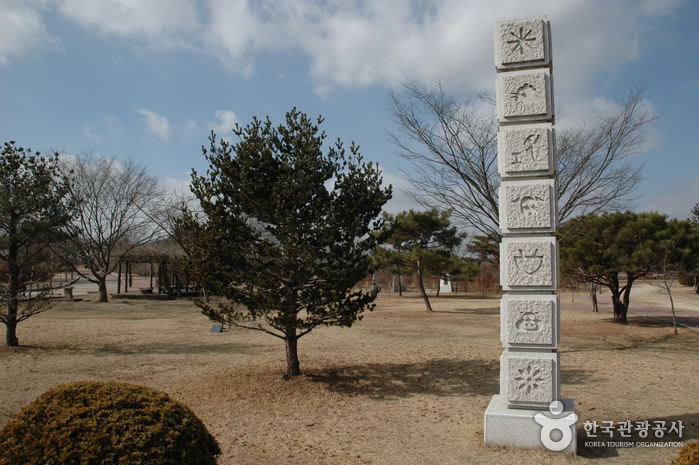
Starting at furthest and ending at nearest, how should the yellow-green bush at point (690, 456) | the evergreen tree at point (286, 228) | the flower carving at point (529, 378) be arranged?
the evergreen tree at point (286, 228), the flower carving at point (529, 378), the yellow-green bush at point (690, 456)

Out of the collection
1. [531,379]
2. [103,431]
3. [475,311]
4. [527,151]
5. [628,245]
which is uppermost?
[527,151]

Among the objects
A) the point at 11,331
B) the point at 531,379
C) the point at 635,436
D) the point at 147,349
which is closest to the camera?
the point at 531,379

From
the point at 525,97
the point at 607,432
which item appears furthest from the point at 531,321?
the point at 525,97

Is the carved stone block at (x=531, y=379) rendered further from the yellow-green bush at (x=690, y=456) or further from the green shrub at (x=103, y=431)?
the green shrub at (x=103, y=431)

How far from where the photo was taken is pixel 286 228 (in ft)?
24.0

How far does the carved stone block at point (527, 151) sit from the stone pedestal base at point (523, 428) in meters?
2.32

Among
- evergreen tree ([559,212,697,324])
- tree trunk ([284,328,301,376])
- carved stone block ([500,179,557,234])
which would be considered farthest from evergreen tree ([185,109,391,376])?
evergreen tree ([559,212,697,324])

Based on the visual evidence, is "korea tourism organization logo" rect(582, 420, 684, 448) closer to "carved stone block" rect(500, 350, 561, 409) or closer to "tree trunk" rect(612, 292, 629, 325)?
"carved stone block" rect(500, 350, 561, 409)

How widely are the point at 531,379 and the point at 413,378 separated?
13.0ft

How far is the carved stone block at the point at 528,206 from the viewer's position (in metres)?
4.95

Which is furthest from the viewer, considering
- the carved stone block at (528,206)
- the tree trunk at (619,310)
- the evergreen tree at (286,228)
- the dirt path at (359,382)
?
the tree trunk at (619,310)

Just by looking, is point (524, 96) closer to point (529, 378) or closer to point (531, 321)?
point (531, 321)

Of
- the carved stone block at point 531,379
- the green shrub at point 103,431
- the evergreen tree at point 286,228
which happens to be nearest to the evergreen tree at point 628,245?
the evergreen tree at point 286,228

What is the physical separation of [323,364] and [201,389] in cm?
270
